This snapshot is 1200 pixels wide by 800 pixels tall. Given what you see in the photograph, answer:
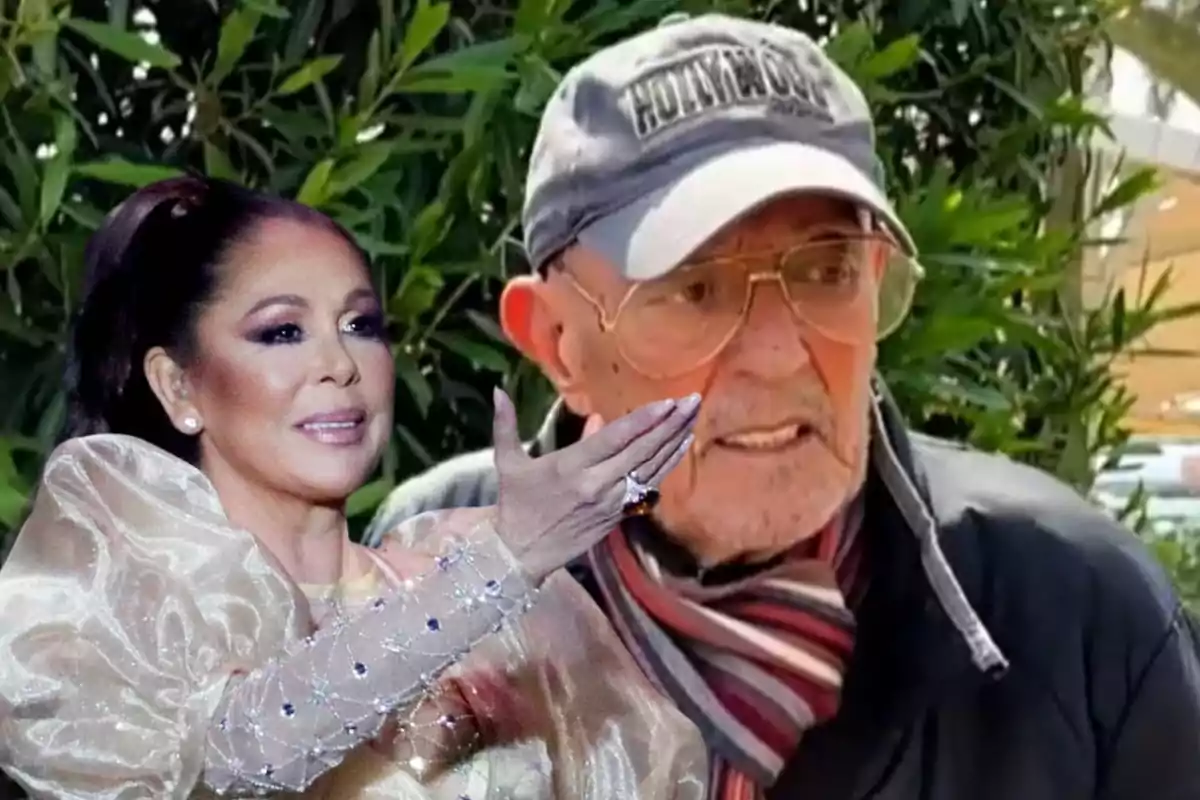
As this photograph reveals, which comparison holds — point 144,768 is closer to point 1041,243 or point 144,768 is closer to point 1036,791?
point 1036,791

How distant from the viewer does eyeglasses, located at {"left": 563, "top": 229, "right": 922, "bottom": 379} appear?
21.1 inches

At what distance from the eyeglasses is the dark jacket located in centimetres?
6

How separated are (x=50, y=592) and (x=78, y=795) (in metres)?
0.07

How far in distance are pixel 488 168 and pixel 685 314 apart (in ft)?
0.44

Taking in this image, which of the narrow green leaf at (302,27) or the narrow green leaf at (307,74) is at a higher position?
the narrow green leaf at (302,27)

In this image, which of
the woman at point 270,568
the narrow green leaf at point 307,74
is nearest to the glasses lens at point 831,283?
the woman at point 270,568

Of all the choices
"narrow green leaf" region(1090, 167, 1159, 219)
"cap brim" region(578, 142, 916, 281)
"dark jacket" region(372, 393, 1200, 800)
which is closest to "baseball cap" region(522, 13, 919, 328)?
"cap brim" region(578, 142, 916, 281)

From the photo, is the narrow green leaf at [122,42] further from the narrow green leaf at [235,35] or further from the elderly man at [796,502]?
the elderly man at [796,502]

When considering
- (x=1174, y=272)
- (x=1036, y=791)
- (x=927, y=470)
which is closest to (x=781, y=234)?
(x=927, y=470)

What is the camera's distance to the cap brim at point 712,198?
530mm

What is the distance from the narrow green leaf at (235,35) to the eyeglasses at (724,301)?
189 millimetres

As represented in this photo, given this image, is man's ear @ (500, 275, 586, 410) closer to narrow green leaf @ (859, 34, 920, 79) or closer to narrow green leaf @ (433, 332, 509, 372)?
narrow green leaf @ (433, 332, 509, 372)

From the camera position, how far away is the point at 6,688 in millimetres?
458

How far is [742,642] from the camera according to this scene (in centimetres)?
56
